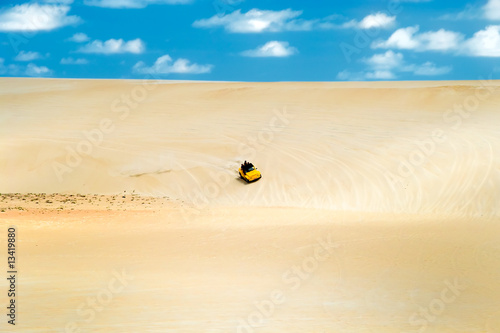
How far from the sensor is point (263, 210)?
20.9 meters

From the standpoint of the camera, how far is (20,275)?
37.8 feet

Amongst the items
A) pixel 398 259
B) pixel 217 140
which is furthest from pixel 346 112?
pixel 398 259

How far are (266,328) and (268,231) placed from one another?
840 centimetres
